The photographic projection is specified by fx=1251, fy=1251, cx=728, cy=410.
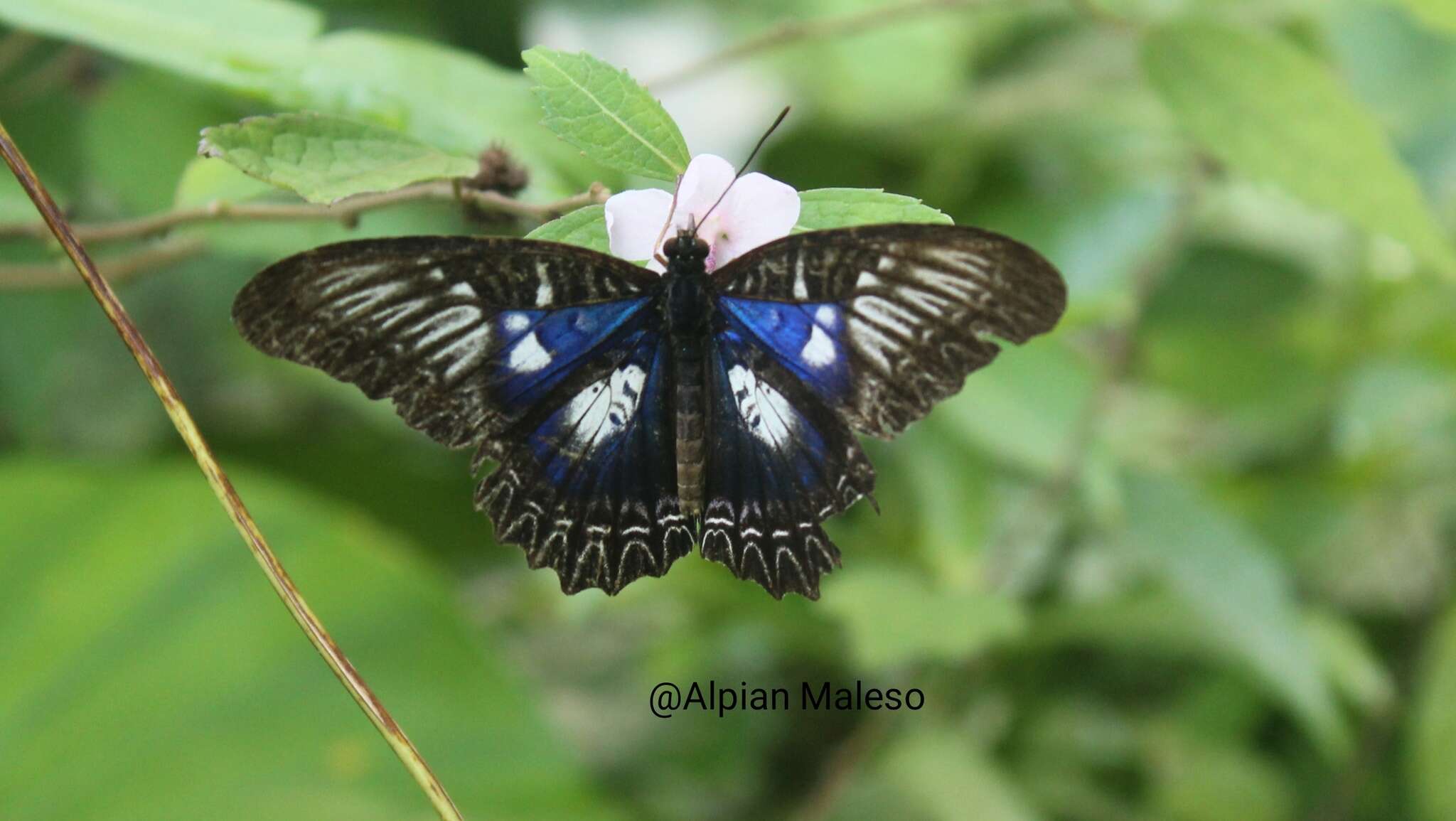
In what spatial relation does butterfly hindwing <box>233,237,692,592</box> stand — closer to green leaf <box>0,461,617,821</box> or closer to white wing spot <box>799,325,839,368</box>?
white wing spot <box>799,325,839,368</box>

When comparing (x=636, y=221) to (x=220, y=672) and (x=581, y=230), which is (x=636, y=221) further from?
(x=220, y=672)

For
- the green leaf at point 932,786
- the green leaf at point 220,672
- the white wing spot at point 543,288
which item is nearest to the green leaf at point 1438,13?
the white wing spot at point 543,288

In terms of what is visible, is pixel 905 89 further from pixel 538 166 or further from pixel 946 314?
pixel 946 314

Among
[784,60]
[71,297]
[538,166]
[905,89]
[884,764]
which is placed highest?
[784,60]

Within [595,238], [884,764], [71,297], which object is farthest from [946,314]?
[71,297]

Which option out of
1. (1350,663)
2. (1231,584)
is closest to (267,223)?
(1231,584)

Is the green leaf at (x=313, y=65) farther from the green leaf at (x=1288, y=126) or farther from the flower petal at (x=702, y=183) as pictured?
the green leaf at (x=1288, y=126)
